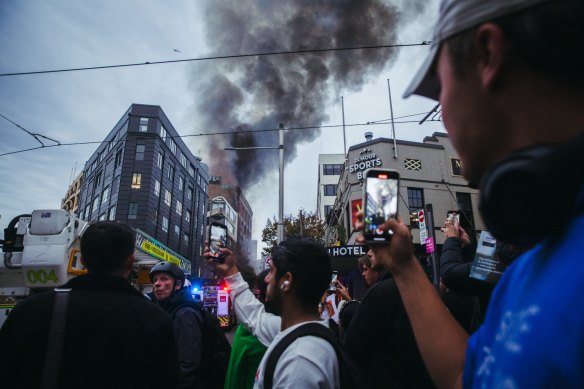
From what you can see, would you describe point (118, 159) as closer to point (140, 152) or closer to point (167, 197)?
point (140, 152)

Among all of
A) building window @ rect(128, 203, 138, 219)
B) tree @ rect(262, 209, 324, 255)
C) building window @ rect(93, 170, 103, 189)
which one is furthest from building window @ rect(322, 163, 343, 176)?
building window @ rect(93, 170, 103, 189)

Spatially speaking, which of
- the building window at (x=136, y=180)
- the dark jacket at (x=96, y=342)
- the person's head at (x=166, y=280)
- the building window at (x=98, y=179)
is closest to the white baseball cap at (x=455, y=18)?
the dark jacket at (x=96, y=342)

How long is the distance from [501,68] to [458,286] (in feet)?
6.91

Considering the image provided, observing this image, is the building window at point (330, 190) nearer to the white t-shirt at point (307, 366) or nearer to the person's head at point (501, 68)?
the white t-shirt at point (307, 366)

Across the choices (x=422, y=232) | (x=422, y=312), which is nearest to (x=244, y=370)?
(x=422, y=312)

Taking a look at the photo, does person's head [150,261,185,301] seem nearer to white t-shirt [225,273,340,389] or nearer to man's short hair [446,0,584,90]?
white t-shirt [225,273,340,389]

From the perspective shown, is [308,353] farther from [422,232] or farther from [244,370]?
[422,232]

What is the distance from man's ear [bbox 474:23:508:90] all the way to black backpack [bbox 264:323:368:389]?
5.33ft

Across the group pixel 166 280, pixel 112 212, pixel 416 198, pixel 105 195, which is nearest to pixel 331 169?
pixel 112 212

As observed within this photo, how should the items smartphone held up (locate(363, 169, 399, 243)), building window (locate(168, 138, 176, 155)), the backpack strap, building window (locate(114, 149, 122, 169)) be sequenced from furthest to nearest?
building window (locate(168, 138, 176, 155)), building window (locate(114, 149, 122, 169)), the backpack strap, smartphone held up (locate(363, 169, 399, 243))

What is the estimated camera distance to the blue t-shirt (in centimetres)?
54

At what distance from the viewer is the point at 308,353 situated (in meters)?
1.90

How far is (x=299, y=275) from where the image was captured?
8.39 ft

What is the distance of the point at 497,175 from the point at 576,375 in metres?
0.37
